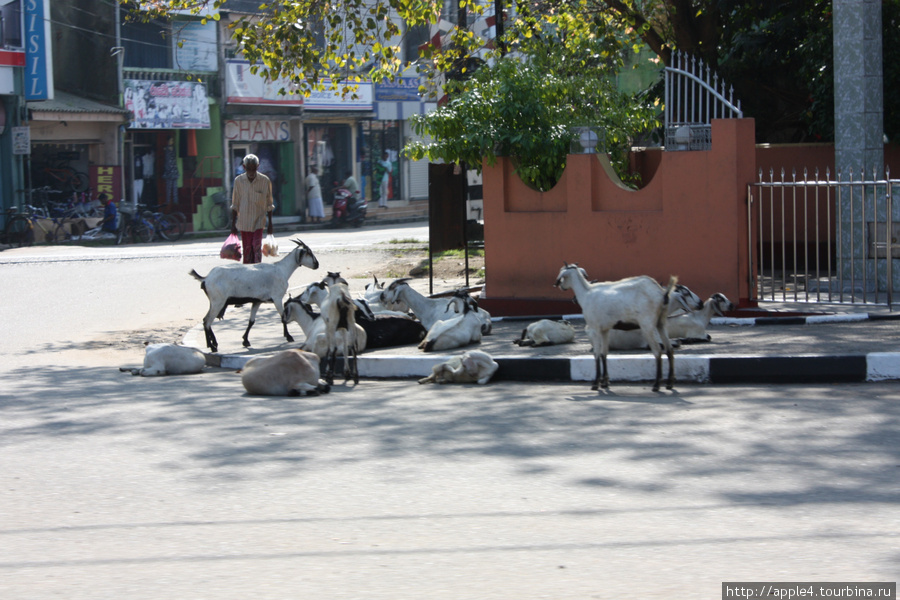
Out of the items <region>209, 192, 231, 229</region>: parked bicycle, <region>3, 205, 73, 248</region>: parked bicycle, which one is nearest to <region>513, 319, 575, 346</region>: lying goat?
<region>3, 205, 73, 248</region>: parked bicycle

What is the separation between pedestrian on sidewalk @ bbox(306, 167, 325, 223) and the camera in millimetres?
34188

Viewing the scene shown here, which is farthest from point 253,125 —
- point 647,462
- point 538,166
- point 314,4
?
point 647,462

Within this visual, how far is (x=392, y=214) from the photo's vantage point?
38.3 m

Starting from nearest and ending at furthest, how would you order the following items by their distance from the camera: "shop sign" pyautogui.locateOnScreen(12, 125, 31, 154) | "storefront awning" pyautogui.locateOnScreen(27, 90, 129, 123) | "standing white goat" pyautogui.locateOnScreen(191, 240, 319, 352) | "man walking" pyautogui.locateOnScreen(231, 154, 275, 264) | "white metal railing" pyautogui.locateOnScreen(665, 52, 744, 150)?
"standing white goat" pyautogui.locateOnScreen(191, 240, 319, 352)
"white metal railing" pyautogui.locateOnScreen(665, 52, 744, 150)
"man walking" pyautogui.locateOnScreen(231, 154, 275, 264)
"shop sign" pyautogui.locateOnScreen(12, 125, 31, 154)
"storefront awning" pyautogui.locateOnScreen(27, 90, 129, 123)

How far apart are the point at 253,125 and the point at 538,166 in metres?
23.2

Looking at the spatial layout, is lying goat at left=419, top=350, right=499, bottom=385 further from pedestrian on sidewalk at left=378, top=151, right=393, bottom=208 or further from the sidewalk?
pedestrian on sidewalk at left=378, top=151, right=393, bottom=208

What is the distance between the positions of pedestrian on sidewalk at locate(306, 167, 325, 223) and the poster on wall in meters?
4.49

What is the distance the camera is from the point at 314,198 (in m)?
34.2

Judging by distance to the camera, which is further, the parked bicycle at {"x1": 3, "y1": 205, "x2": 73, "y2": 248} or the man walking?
the parked bicycle at {"x1": 3, "y1": 205, "x2": 73, "y2": 248}

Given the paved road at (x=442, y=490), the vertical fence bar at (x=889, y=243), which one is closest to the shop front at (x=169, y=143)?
the paved road at (x=442, y=490)

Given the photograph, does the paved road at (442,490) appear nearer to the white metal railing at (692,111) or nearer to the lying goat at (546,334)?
the lying goat at (546,334)

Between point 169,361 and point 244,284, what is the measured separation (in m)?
1.23

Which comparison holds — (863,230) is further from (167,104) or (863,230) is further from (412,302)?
(167,104)

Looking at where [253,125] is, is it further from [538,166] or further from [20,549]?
[20,549]
